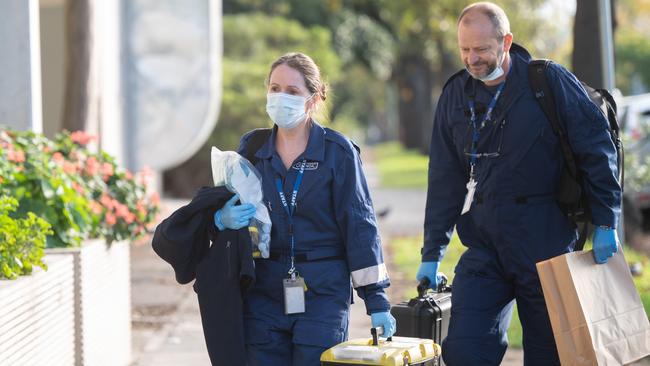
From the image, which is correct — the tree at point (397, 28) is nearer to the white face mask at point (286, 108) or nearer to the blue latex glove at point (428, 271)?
the blue latex glove at point (428, 271)

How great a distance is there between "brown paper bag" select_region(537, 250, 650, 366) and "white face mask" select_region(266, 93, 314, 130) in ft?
3.61

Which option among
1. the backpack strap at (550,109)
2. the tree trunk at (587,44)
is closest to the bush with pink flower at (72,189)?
the backpack strap at (550,109)

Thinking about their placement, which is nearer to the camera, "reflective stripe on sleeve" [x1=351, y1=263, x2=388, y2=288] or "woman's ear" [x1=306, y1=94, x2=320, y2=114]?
"reflective stripe on sleeve" [x1=351, y1=263, x2=388, y2=288]

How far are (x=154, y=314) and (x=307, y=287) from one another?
240 inches

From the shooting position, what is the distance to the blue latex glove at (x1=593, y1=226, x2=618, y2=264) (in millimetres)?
4824

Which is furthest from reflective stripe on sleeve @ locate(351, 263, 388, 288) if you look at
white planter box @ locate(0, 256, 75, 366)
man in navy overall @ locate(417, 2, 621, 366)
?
white planter box @ locate(0, 256, 75, 366)

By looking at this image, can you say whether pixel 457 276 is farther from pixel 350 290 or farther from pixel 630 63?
pixel 630 63

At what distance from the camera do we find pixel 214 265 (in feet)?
14.6

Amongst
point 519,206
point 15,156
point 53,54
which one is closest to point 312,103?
point 519,206

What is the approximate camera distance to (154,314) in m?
10.3

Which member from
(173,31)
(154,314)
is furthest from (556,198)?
(173,31)

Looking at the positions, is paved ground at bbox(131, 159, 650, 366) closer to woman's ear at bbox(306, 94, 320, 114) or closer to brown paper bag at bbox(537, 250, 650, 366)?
brown paper bag at bbox(537, 250, 650, 366)

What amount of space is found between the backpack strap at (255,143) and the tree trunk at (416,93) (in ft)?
133

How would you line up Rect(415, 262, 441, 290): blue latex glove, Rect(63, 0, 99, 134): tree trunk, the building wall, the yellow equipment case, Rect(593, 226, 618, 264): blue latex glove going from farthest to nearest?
the building wall, Rect(63, 0, 99, 134): tree trunk, Rect(415, 262, 441, 290): blue latex glove, Rect(593, 226, 618, 264): blue latex glove, the yellow equipment case
